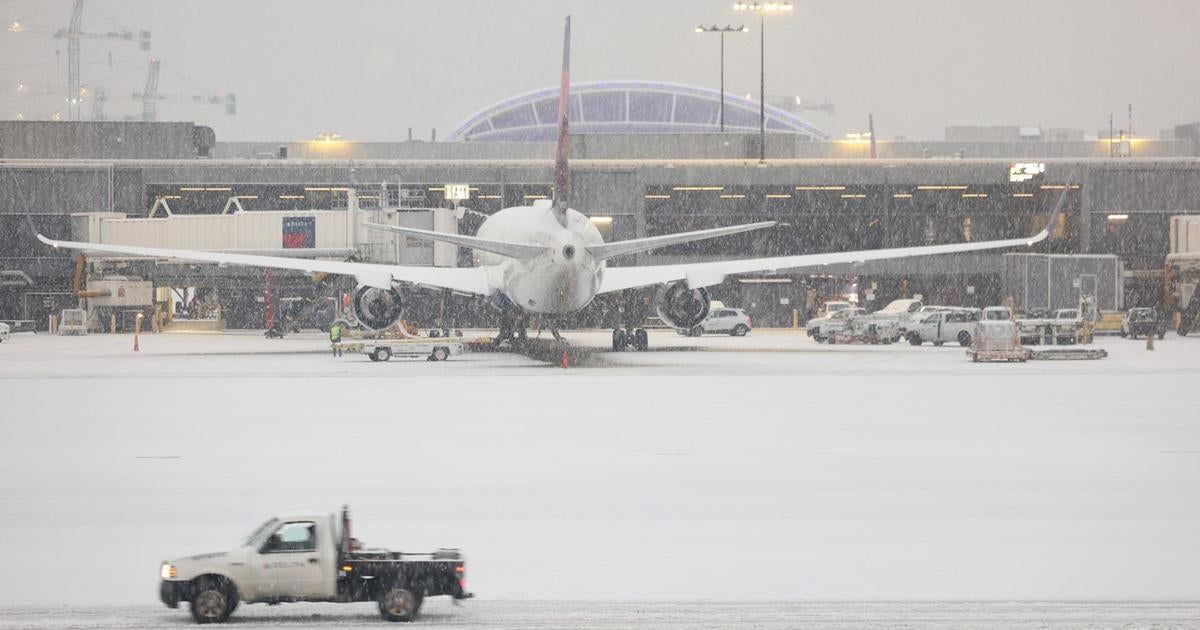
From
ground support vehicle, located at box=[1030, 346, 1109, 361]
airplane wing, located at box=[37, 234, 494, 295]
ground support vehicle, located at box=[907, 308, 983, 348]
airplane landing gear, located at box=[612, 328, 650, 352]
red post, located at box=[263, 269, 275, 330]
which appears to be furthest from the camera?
red post, located at box=[263, 269, 275, 330]

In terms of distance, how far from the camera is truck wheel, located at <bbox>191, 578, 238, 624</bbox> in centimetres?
1333

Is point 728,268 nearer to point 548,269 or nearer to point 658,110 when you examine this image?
point 548,269

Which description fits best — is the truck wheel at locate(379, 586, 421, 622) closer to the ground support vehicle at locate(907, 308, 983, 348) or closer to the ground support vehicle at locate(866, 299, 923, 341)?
the ground support vehicle at locate(907, 308, 983, 348)

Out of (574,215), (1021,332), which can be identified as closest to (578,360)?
(574,215)

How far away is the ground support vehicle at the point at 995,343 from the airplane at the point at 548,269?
4453 millimetres

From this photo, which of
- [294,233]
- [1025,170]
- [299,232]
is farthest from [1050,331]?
[294,233]

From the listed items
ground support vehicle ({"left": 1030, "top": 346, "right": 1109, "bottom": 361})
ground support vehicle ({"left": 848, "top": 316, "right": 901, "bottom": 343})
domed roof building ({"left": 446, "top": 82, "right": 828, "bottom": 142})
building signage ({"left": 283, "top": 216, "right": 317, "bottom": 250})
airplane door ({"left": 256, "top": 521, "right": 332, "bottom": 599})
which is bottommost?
airplane door ({"left": 256, "top": 521, "right": 332, "bottom": 599})

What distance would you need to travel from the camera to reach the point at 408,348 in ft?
179

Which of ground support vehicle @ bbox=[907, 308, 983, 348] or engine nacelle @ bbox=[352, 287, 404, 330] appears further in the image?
ground support vehicle @ bbox=[907, 308, 983, 348]

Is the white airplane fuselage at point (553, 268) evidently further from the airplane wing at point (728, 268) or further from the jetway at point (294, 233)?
the jetway at point (294, 233)

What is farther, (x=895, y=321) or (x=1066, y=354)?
(x=895, y=321)

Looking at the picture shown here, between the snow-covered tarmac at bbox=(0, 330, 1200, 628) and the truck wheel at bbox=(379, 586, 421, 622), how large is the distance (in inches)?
12.3

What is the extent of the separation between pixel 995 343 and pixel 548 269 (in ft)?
55.0

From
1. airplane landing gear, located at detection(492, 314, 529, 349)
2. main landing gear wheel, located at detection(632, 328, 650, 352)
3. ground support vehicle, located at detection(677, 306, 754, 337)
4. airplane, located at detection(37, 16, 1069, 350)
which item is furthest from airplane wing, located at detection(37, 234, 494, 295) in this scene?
ground support vehicle, located at detection(677, 306, 754, 337)
